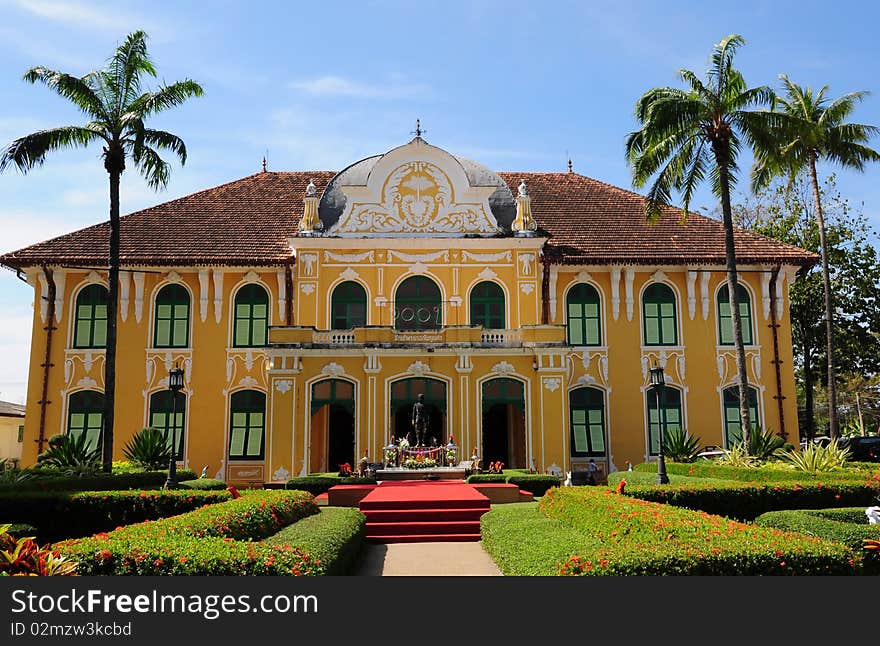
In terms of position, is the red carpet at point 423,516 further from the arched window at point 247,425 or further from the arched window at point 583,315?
the arched window at point 583,315

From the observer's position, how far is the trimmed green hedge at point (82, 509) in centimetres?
1288

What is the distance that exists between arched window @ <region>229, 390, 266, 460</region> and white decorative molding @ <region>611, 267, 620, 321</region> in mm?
12526

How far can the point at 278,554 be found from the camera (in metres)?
7.39

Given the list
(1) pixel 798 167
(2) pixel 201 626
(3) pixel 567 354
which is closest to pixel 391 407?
Result: (3) pixel 567 354

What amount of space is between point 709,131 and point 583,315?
314 inches

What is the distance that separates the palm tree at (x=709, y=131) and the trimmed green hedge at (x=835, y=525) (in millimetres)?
8451

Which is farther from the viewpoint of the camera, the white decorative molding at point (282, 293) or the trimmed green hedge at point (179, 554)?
the white decorative molding at point (282, 293)

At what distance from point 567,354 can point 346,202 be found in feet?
30.5

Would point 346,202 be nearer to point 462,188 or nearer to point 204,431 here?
point 462,188

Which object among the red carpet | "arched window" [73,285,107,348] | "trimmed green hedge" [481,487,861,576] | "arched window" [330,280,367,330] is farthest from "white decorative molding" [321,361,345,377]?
"trimmed green hedge" [481,487,861,576]

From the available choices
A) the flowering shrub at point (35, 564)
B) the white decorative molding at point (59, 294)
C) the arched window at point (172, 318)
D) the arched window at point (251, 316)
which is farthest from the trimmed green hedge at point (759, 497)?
the white decorative molding at point (59, 294)

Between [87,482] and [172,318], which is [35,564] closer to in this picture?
[87,482]

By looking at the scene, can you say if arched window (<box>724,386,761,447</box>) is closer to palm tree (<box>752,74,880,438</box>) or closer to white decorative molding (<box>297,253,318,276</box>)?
palm tree (<box>752,74,880,438</box>)

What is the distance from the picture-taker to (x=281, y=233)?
2766cm
